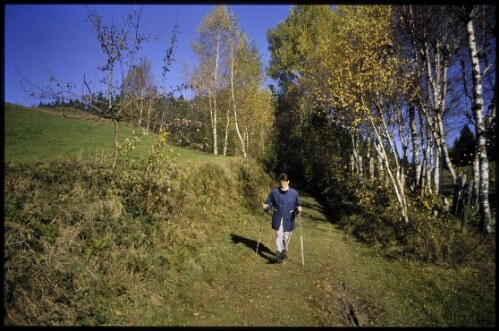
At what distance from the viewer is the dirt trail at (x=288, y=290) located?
21.6 ft

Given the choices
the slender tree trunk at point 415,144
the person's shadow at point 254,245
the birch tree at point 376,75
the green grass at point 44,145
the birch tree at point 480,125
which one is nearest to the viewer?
the birch tree at point 480,125

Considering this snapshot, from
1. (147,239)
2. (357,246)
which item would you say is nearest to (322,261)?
(357,246)

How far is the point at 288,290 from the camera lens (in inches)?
309

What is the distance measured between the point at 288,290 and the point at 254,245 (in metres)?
3.45

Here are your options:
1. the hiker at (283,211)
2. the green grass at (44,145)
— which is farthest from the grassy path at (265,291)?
the green grass at (44,145)

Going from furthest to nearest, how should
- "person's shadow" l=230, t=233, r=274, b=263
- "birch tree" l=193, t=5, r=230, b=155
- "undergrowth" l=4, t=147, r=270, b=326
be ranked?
"birch tree" l=193, t=5, r=230, b=155 < "person's shadow" l=230, t=233, r=274, b=263 < "undergrowth" l=4, t=147, r=270, b=326

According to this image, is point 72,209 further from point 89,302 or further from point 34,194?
point 89,302

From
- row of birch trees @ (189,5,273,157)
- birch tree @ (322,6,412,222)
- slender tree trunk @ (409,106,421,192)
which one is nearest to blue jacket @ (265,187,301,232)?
birch tree @ (322,6,412,222)

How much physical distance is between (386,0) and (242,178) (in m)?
13.4

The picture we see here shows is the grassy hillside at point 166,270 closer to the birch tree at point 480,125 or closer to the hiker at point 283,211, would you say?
the hiker at point 283,211

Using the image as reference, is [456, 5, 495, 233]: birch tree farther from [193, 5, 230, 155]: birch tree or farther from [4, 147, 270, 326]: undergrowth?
[193, 5, 230, 155]: birch tree

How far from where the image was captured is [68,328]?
5.45 metres

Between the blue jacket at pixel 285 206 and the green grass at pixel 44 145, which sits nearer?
the blue jacket at pixel 285 206

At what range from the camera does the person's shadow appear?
10.2 m
